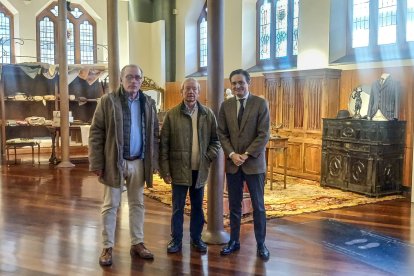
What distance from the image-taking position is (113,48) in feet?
19.0

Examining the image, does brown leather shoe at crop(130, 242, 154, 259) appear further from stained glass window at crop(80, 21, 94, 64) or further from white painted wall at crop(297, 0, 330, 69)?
stained glass window at crop(80, 21, 94, 64)

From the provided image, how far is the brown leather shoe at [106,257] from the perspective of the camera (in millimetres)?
3658

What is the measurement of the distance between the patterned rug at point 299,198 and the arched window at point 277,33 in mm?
2867

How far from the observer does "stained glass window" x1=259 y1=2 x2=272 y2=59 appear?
31.6 ft

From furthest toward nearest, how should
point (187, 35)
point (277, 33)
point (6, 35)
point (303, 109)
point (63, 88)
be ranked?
point (187, 35)
point (6, 35)
point (277, 33)
point (63, 88)
point (303, 109)

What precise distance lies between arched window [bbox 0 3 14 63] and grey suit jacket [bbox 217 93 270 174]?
8976mm

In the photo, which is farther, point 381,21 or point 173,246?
point 381,21

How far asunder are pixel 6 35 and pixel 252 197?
9.53m

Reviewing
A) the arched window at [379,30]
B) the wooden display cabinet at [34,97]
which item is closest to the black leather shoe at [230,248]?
the arched window at [379,30]

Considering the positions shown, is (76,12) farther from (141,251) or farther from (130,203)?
(141,251)

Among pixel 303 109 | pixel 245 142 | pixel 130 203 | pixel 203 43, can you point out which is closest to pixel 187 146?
pixel 245 142

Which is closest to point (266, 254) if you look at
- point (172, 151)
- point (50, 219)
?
point (172, 151)

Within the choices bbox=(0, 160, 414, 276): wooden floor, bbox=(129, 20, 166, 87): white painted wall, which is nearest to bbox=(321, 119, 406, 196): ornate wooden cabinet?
bbox=(0, 160, 414, 276): wooden floor

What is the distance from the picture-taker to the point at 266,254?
385 centimetres
